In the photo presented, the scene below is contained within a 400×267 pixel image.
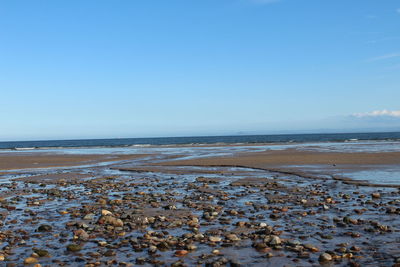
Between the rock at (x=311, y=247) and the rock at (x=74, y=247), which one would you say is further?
the rock at (x=74, y=247)

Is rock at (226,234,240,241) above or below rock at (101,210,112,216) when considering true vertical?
below

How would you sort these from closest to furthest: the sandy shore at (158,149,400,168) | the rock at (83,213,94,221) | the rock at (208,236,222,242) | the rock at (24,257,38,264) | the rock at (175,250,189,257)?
the rock at (24,257,38,264) → the rock at (175,250,189,257) → the rock at (208,236,222,242) → the rock at (83,213,94,221) → the sandy shore at (158,149,400,168)

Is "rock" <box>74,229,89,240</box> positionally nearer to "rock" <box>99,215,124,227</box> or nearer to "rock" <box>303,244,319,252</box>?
"rock" <box>99,215,124,227</box>

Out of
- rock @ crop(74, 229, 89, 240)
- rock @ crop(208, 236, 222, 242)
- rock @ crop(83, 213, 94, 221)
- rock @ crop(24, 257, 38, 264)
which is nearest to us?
rock @ crop(24, 257, 38, 264)

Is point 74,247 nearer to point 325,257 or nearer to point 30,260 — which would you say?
point 30,260

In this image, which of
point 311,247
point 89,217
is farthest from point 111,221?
point 311,247

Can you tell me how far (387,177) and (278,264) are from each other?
53.8 feet

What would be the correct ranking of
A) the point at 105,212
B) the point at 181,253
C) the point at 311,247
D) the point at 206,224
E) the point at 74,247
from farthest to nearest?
the point at 105,212, the point at 206,224, the point at 74,247, the point at 311,247, the point at 181,253

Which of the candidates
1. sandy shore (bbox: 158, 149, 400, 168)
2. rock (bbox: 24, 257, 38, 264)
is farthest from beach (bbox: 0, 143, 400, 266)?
sandy shore (bbox: 158, 149, 400, 168)

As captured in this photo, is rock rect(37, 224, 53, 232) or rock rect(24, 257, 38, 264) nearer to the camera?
rock rect(24, 257, 38, 264)

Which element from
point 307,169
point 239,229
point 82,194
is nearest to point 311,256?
point 239,229

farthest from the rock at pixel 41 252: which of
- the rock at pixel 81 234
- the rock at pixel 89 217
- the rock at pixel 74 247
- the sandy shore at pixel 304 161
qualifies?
the sandy shore at pixel 304 161

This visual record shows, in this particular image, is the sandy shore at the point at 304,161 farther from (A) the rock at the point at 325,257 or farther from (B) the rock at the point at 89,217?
(A) the rock at the point at 325,257

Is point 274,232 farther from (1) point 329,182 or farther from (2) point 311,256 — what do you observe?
(1) point 329,182
